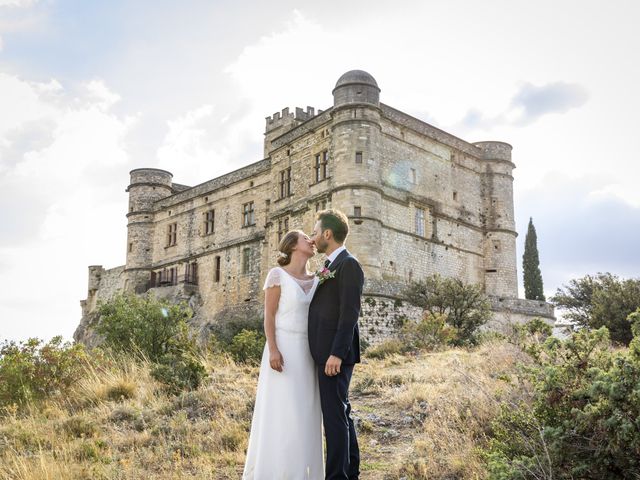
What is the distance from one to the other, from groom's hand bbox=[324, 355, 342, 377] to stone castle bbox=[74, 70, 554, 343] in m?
17.6

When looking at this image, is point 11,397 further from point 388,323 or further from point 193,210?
point 193,210

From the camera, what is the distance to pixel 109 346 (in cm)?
1337

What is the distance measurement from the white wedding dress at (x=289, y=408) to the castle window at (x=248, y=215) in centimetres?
2602

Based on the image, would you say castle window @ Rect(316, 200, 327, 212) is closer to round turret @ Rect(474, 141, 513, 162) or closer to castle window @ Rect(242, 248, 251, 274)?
castle window @ Rect(242, 248, 251, 274)

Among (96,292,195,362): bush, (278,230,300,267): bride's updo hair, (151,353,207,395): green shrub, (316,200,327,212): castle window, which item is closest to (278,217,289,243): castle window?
(316,200,327,212): castle window

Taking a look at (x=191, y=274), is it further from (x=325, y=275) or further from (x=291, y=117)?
(x=325, y=275)

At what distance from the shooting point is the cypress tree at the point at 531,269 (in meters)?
31.1

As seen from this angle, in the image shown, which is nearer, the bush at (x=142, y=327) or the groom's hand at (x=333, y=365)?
the groom's hand at (x=333, y=365)

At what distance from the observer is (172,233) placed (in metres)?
36.9

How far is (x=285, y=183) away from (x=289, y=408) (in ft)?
77.4

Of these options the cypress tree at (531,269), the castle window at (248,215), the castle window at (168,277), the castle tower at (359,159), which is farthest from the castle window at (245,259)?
the cypress tree at (531,269)

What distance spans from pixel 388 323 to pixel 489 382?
1504 centimetres

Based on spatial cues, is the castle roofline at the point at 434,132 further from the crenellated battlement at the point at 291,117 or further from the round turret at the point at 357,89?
the crenellated battlement at the point at 291,117

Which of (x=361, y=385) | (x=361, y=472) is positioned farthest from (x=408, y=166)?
(x=361, y=472)
